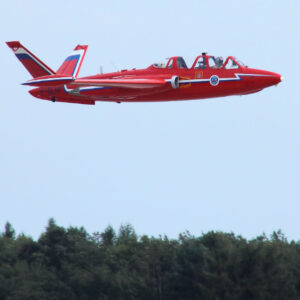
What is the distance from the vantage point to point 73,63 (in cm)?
5828

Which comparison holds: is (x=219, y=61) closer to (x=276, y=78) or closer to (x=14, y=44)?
(x=276, y=78)

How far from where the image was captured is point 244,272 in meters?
68.7

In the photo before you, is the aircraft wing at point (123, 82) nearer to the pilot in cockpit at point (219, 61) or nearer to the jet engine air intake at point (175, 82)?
the jet engine air intake at point (175, 82)

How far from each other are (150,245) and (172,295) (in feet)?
38.9

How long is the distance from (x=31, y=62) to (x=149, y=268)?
24.0 m

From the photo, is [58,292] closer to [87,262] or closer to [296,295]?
[87,262]

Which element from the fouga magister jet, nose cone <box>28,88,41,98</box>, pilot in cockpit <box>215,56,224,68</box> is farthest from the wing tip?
pilot in cockpit <box>215,56,224,68</box>

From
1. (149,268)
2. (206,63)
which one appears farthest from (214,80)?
(149,268)

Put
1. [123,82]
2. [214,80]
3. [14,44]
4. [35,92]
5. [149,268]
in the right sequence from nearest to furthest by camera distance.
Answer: [214,80] → [123,82] → [35,92] → [14,44] → [149,268]

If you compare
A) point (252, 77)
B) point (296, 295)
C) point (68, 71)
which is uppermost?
point (68, 71)

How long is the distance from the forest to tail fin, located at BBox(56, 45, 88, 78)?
61.1 ft

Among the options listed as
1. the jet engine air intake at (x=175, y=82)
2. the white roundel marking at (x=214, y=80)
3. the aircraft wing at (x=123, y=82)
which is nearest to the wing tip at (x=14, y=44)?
the aircraft wing at (x=123, y=82)

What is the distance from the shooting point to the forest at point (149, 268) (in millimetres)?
67312

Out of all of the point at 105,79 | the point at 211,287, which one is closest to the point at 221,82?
the point at 105,79
